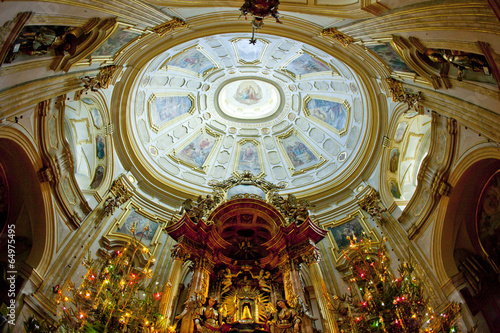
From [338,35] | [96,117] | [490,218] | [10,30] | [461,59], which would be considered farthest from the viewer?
[96,117]

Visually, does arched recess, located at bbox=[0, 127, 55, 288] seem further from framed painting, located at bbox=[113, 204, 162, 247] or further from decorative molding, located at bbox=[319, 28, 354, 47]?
decorative molding, located at bbox=[319, 28, 354, 47]

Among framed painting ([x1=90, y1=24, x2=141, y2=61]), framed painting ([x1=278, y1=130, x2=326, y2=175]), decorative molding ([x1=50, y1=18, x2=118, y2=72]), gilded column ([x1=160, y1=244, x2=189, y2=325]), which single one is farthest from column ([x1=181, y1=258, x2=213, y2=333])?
→ framed painting ([x1=278, y1=130, x2=326, y2=175])

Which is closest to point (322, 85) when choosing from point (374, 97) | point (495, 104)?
point (374, 97)

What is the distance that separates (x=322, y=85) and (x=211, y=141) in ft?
29.7

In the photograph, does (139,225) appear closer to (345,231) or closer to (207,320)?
(207,320)

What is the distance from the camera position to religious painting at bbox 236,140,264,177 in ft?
76.1

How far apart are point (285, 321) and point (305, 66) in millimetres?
15509

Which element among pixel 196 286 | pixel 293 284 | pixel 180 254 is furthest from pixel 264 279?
pixel 180 254

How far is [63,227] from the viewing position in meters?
11.6

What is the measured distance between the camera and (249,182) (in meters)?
18.6

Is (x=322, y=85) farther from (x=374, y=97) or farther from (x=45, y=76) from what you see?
(x=45, y=76)

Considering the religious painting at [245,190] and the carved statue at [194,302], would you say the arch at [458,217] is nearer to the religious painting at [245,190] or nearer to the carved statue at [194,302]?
the carved statue at [194,302]

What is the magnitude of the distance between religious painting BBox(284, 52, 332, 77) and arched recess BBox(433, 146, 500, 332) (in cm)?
1048

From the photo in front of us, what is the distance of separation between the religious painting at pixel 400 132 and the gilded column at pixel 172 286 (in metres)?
11.2
